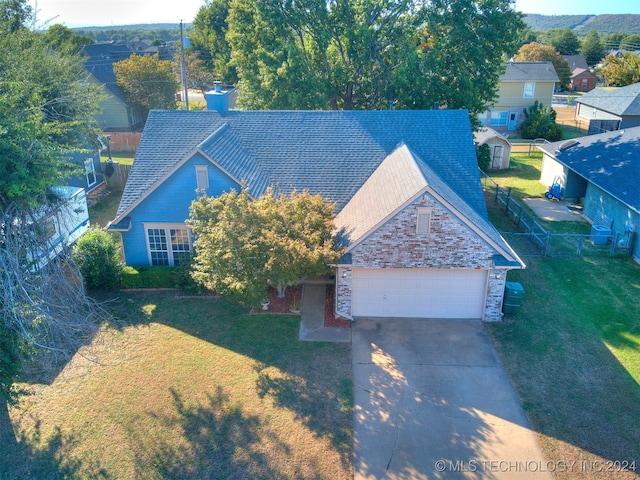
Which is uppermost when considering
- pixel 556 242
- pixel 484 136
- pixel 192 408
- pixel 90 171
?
pixel 484 136

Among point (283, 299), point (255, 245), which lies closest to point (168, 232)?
point (283, 299)

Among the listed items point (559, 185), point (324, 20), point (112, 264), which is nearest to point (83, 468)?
point (112, 264)

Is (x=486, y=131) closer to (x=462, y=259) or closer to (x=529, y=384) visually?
(x=462, y=259)

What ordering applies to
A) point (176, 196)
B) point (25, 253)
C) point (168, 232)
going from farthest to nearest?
point (168, 232), point (176, 196), point (25, 253)

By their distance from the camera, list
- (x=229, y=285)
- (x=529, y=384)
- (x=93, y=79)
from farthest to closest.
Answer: (x=93, y=79), (x=229, y=285), (x=529, y=384)

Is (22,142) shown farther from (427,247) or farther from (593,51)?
(593,51)

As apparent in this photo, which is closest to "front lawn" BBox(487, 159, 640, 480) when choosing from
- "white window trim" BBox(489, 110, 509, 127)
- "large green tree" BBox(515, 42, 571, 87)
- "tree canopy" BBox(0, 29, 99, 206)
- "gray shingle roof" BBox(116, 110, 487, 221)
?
"gray shingle roof" BBox(116, 110, 487, 221)
